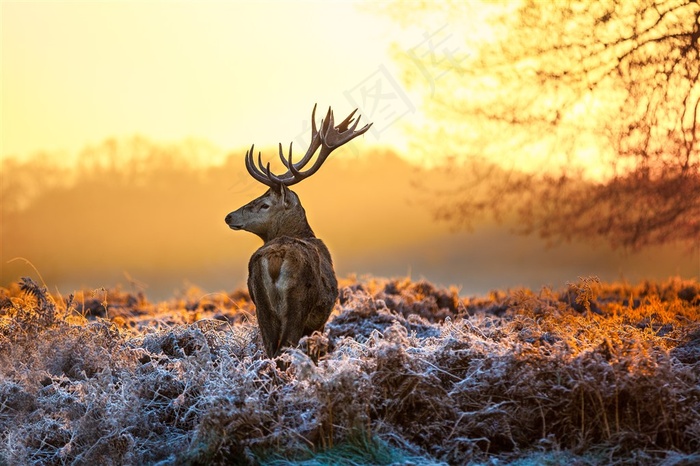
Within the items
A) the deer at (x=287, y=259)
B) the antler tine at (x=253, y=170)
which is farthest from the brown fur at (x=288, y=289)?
the antler tine at (x=253, y=170)

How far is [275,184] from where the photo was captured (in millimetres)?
10844

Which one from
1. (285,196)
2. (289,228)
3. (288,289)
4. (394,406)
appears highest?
(285,196)

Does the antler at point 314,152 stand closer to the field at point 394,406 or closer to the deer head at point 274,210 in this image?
the deer head at point 274,210

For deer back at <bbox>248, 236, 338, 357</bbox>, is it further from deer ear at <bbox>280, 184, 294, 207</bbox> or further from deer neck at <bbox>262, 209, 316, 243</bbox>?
deer ear at <bbox>280, 184, 294, 207</bbox>

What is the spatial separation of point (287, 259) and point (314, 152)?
1.98 meters

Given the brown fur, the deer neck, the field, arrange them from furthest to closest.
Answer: the deer neck < the brown fur < the field

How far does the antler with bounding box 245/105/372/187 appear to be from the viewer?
10.8 m

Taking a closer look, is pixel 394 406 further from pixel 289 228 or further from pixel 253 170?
pixel 253 170

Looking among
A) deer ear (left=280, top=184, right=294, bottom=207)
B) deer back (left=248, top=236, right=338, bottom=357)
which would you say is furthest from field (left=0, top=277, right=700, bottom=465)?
deer ear (left=280, top=184, right=294, bottom=207)

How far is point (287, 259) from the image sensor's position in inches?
391

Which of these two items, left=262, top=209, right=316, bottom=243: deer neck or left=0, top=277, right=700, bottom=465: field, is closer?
left=0, top=277, right=700, bottom=465: field

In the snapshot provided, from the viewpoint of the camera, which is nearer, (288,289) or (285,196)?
(288,289)

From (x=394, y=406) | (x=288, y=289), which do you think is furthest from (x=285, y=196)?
(x=394, y=406)

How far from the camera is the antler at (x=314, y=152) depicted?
1084cm
